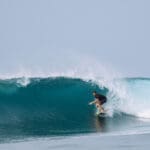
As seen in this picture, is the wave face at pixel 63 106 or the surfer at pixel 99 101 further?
the surfer at pixel 99 101

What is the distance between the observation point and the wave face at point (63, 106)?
1456 centimetres

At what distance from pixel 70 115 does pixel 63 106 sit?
882 millimetres

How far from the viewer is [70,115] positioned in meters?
16.2

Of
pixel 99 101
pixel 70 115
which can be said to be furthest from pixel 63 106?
pixel 99 101

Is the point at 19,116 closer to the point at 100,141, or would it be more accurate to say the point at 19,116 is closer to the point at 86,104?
the point at 86,104

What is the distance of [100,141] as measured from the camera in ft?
40.2

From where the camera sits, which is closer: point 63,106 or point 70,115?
point 70,115

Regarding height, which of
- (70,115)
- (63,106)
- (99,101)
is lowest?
(70,115)

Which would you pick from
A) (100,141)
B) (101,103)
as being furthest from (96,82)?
(100,141)

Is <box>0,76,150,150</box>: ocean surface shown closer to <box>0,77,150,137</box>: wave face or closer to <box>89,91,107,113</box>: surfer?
→ <box>0,77,150,137</box>: wave face

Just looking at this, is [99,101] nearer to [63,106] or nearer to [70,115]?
[70,115]

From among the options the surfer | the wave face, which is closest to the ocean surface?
the wave face

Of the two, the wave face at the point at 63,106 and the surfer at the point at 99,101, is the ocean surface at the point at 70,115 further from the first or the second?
the surfer at the point at 99,101

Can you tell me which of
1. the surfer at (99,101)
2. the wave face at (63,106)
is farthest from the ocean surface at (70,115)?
the surfer at (99,101)
